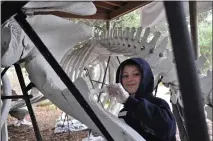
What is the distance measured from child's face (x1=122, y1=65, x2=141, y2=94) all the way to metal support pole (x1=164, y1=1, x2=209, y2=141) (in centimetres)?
68

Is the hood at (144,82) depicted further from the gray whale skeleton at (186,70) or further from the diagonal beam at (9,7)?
the gray whale skeleton at (186,70)

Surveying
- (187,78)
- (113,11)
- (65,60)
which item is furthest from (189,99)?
(113,11)

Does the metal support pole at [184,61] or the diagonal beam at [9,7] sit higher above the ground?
the diagonal beam at [9,7]

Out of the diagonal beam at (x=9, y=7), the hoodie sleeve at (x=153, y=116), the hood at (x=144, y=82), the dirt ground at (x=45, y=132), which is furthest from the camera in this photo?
the dirt ground at (x=45, y=132)

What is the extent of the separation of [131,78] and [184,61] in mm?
710

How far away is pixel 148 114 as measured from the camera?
84 centimetres

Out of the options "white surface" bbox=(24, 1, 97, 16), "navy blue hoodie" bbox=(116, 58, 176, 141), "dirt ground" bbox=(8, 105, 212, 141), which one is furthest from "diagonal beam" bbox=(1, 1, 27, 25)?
"dirt ground" bbox=(8, 105, 212, 141)

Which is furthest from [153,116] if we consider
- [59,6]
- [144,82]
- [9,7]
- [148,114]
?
[9,7]

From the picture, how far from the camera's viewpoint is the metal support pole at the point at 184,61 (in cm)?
29

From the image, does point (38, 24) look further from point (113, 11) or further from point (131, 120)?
point (113, 11)

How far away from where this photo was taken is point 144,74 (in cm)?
98

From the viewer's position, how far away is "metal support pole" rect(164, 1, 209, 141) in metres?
0.29

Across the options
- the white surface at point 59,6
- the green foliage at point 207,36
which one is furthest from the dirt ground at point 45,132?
the green foliage at point 207,36

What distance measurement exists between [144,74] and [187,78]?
684 millimetres
